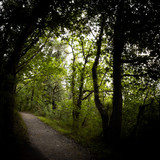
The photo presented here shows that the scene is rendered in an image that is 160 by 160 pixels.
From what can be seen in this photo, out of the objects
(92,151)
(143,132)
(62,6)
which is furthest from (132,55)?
(92,151)

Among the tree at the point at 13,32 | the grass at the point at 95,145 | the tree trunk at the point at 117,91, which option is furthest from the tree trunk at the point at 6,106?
the tree trunk at the point at 117,91

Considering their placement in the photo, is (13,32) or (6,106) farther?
(13,32)

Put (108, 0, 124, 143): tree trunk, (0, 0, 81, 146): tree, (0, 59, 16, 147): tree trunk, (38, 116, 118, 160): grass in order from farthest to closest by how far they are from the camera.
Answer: (108, 0, 124, 143): tree trunk
(38, 116, 118, 160): grass
(0, 0, 81, 146): tree
(0, 59, 16, 147): tree trunk

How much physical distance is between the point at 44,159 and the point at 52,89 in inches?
643

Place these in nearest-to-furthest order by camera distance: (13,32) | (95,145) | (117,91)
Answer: (13,32) → (95,145) → (117,91)

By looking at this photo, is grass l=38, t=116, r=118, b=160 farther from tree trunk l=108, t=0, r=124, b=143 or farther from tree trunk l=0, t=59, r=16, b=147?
tree trunk l=0, t=59, r=16, b=147

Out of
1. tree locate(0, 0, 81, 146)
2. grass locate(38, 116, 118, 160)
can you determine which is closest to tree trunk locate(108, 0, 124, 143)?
grass locate(38, 116, 118, 160)

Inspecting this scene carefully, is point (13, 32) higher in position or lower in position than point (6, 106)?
higher

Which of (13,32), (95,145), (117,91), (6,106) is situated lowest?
(95,145)

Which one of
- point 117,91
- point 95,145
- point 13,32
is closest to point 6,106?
point 13,32

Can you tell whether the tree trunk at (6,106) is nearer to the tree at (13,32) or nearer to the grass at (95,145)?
the tree at (13,32)

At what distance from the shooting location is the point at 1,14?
5344 millimetres

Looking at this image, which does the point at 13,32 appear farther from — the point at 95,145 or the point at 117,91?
the point at 95,145

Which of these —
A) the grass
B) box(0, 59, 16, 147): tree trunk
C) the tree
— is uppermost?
the tree
